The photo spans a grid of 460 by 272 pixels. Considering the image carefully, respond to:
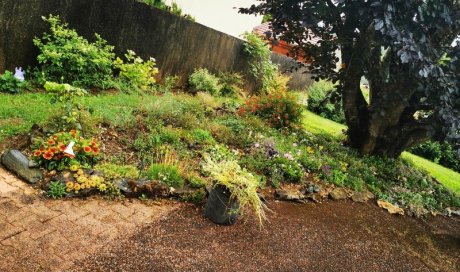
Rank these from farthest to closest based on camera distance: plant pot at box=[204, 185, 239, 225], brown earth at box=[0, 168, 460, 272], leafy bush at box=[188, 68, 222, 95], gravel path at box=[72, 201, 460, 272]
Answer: leafy bush at box=[188, 68, 222, 95]
plant pot at box=[204, 185, 239, 225]
gravel path at box=[72, 201, 460, 272]
brown earth at box=[0, 168, 460, 272]

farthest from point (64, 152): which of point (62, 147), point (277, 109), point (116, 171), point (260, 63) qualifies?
point (260, 63)

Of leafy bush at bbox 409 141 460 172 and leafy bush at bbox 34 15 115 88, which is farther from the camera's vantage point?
leafy bush at bbox 409 141 460 172

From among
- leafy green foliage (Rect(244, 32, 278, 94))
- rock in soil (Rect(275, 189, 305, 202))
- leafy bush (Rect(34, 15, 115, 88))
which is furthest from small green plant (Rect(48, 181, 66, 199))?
leafy green foliage (Rect(244, 32, 278, 94))

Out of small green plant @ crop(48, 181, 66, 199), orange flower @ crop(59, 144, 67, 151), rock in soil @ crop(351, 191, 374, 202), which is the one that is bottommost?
small green plant @ crop(48, 181, 66, 199)

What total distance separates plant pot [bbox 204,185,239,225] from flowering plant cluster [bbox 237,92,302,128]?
4596mm

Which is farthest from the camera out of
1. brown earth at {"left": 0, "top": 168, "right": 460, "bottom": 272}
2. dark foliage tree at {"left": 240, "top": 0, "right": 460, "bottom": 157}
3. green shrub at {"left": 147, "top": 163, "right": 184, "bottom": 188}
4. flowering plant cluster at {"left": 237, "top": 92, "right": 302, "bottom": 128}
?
flowering plant cluster at {"left": 237, "top": 92, "right": 302, "bottom": 128}

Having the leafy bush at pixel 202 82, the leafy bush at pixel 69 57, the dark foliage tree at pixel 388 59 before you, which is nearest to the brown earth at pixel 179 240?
the dark foliage tree at pixel 388 59

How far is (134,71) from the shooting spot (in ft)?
26.3

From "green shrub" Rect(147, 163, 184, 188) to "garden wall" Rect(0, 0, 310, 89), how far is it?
3817mm

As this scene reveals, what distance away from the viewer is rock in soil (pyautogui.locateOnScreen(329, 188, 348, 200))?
18.9 ft

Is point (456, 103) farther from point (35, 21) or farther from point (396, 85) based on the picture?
point (35, 21)

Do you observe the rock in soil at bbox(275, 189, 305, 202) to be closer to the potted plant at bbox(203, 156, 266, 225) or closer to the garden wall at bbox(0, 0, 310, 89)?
the potted plant at bbox(203, 156, 266, 225)

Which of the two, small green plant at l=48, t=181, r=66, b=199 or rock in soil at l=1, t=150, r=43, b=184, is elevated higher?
rock in soil at l=1, t=150, r=43, b=184

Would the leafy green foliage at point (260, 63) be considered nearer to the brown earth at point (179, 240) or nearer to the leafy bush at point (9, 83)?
the leafy bush at point (9, 83)
